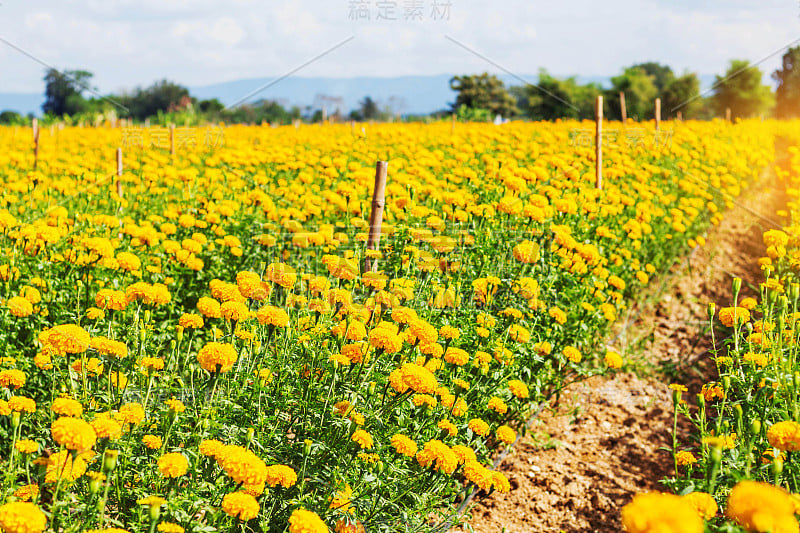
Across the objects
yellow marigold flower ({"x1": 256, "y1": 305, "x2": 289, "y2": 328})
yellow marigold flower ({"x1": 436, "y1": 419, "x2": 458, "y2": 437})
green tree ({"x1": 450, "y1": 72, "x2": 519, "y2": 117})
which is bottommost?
yellow marigold flower ({"x1": 436, "y1": 419, "x2": 458, "y2": 437})

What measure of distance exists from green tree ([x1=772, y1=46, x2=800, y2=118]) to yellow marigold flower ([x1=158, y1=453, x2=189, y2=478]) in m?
68.4

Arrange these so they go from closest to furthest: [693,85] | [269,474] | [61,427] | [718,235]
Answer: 1. [61,427]
2. [269,474]
3. [718,235]
4. [693,85]

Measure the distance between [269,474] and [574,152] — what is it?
7434 millimetres

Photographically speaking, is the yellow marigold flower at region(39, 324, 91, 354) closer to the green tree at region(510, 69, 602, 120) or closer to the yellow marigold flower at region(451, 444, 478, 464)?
the yellow marigold flower at region(451, 444, 478, 464)

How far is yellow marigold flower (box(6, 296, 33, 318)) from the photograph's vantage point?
3705 mm

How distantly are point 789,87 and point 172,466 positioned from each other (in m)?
71.3

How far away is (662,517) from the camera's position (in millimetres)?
1439

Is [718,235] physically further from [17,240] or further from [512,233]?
[17,240]

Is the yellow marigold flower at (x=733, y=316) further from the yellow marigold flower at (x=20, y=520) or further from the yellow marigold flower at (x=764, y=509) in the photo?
A: the yellow marigold flower at (x=20, y=520)

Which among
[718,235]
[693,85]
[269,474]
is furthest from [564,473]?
[693,85]

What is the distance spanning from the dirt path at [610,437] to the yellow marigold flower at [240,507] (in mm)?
1371

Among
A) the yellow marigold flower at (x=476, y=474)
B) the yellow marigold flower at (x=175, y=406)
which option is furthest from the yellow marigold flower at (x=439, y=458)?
the yellow marigold flower at (x=175, y=406)

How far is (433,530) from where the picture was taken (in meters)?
3.19

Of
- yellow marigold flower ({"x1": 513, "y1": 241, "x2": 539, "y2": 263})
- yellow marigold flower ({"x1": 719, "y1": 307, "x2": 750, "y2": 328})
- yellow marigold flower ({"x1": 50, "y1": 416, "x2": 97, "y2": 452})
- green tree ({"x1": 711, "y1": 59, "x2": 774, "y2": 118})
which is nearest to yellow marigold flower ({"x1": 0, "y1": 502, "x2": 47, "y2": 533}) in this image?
yellow marigold flower ({"x1": 50, "y1": 416, "x2": 97, "y2": 452})
